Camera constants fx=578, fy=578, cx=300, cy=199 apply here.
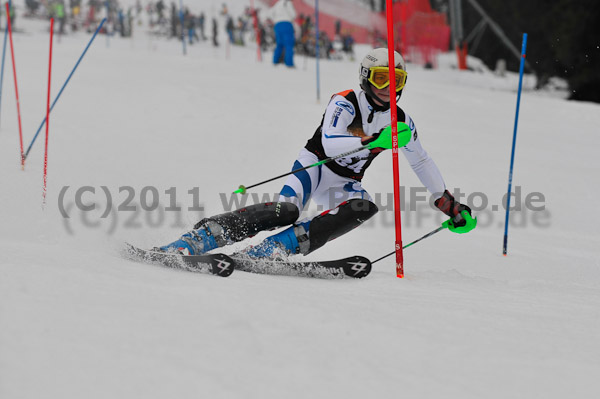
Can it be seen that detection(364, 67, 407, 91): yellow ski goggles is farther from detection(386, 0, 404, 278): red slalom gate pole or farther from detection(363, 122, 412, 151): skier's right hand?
detection(363, 122, 412, 151): skier's right hand

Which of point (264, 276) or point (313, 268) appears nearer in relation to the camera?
point (264, 276)

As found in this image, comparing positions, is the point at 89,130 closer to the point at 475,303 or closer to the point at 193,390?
the point at 475,303

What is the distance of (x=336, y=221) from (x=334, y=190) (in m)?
0.54

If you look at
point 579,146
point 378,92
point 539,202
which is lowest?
point 539,202

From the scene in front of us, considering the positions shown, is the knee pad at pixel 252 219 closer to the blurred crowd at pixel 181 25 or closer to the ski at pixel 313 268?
A: the ski at pixel 313 268

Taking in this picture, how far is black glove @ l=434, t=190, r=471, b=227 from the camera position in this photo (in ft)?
12.4

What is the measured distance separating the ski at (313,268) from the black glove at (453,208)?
911mm

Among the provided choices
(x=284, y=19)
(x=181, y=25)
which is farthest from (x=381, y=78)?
(x=181, y=25)

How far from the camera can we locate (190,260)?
290 cm

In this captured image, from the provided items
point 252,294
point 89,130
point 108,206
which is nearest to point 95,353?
point 252,294

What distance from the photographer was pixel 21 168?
5430 millimetres

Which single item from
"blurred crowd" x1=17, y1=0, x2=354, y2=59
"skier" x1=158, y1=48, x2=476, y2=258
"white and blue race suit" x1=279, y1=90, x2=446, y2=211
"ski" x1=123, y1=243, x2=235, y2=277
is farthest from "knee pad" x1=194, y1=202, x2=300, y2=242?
"blurred crowd" x1=17, y1=0, x2=354, y2=59

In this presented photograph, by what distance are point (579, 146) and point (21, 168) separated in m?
7.79

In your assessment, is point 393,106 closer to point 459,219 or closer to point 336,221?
point 336,221
